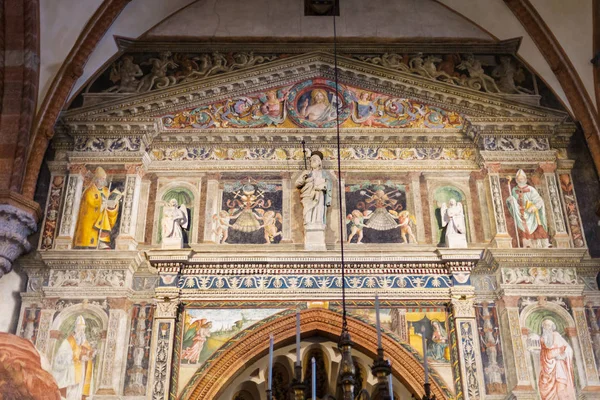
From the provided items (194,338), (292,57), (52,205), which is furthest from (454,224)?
(52,205)

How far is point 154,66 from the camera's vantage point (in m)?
14.0

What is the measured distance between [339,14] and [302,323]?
629 centimetres

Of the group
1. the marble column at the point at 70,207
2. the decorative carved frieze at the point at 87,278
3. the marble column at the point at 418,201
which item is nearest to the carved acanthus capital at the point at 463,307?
the marble column at the point at 418,201

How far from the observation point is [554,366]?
11.1m

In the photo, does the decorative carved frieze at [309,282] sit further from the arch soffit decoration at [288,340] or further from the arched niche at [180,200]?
the arched niche at [180,200]

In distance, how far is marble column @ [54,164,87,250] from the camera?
12016 millimetres

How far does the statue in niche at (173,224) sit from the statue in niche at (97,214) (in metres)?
0.82

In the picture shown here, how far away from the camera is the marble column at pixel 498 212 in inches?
476

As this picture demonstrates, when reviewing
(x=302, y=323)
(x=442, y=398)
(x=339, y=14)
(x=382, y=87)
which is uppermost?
(x=339, y=14)

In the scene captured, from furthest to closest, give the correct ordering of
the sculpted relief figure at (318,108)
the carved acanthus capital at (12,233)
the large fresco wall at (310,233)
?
the sculpted relief figure at (318,108), the carved acanthus capital at (12,233), the large fresco wall at (310,233)

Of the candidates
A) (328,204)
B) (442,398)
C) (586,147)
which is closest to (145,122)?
(328,204)

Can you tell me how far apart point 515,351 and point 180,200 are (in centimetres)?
592

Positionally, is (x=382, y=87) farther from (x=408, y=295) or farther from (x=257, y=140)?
(x=408, y=295)

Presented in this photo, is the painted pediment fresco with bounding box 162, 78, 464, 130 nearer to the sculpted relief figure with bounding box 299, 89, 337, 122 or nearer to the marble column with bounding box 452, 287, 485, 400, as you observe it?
the sculpted relief figure with bounding box 299, 89, 337, 122
